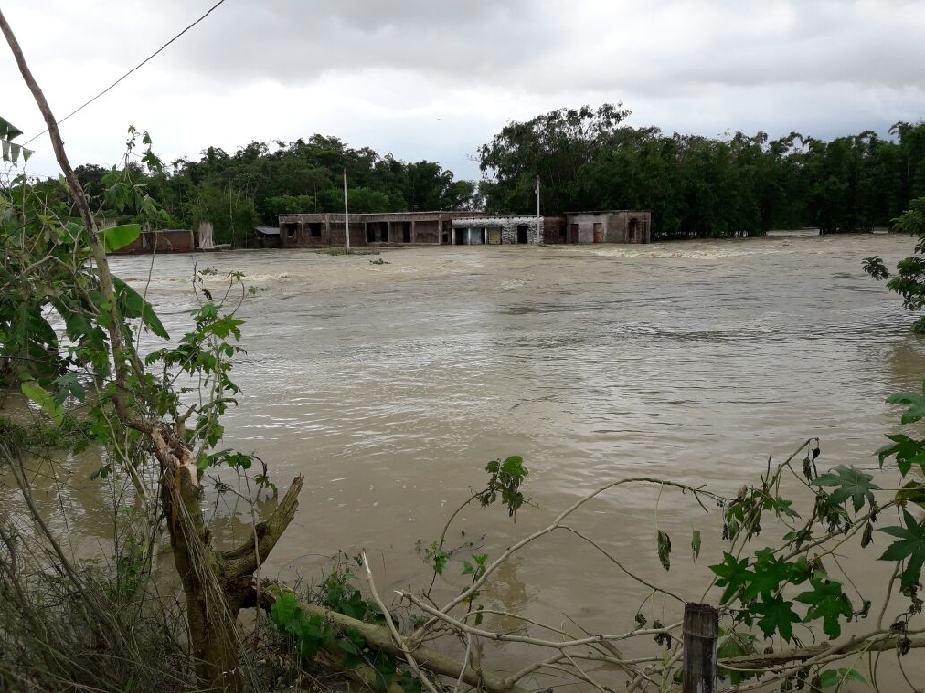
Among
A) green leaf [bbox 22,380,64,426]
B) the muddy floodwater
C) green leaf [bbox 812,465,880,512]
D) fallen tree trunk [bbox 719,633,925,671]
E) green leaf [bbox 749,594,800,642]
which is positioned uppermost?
green leaf [bbox 22,380,64,426]

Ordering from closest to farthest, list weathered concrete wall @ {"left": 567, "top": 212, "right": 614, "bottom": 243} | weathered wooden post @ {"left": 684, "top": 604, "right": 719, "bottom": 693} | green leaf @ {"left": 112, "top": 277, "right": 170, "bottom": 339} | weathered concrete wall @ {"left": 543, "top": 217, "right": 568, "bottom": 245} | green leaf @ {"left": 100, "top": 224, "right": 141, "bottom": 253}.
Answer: weathered wooden post @ {"left": 684, "top": 604, "right": 719, "bottom": 693}
green leaf @ {"left": 100, "top": 224, "right": 141, "bottom": 253}
green leaf @ {"left": 112, "top": 277, "right": 170, "bottom": 339}
weathered concrete wall @ {"left": 567, "top": 212, "right": 614, "bottom": 243}
weathered concrete wall @ {"left": 543, "top": 217, "right": 568, "bottom": 245}

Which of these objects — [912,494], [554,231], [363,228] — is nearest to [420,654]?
[912,494]

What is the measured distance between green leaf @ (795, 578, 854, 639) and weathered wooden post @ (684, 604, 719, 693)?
57 cm

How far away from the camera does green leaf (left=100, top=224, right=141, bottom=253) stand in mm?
3229

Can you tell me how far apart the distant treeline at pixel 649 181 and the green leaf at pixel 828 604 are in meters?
46.3

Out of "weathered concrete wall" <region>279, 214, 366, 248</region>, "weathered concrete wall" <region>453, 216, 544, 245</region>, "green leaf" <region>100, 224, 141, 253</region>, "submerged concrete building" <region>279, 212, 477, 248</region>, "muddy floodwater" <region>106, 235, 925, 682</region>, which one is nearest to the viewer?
"green leaf" <region>100, 224, 141, 253</region>

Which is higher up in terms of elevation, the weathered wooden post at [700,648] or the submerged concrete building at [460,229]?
the submerged concrete building at [460,229]

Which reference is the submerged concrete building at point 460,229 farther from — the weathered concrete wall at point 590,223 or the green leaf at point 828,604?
the green leaf at point 828,604

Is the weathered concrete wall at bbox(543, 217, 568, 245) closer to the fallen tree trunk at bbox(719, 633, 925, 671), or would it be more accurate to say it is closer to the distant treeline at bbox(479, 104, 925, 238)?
the distant treeline at bbox(479, 104, 925, 238)

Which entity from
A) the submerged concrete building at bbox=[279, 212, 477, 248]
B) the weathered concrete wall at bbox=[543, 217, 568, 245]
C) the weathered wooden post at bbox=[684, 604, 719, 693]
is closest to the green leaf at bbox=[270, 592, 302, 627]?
the weathered wooden post at bbox=[684, 604, 719, 693]

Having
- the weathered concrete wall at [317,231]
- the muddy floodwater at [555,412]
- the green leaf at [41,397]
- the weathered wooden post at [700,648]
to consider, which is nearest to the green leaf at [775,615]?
the weathered wooden post at [700,648]

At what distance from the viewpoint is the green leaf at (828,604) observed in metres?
2.26

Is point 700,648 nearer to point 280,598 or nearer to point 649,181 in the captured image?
point 280,598

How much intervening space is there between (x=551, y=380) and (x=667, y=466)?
3385mm
